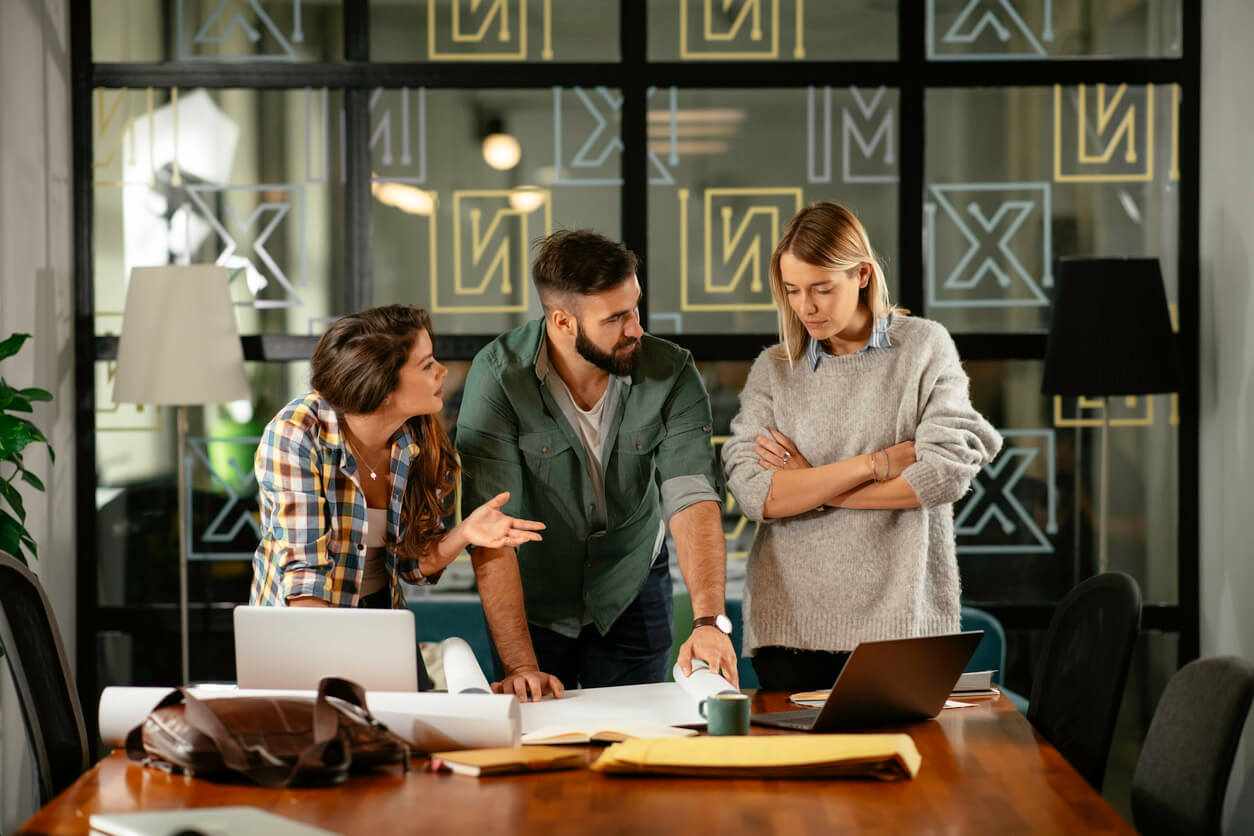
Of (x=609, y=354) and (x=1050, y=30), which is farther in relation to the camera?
(x=1050, y=30)

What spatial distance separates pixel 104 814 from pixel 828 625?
4.59 feet

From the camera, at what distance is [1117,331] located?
3596mm

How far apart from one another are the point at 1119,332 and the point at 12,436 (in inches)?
120

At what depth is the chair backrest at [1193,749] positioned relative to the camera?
1633mm

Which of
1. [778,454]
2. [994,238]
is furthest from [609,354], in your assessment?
[994,238]

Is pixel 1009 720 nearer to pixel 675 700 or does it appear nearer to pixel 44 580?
pixel 675 700

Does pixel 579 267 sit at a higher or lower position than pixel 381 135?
lower

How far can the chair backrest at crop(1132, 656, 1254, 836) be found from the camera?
163 centimetres

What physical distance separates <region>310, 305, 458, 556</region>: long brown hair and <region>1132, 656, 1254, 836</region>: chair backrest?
1.39 m

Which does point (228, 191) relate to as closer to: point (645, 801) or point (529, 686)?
point (529, 686)

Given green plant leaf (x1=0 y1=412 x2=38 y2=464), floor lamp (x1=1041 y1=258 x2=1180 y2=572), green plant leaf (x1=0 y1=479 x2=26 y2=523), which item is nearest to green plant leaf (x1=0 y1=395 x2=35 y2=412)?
green plant leaf (x1=0 y1=412 x2=38 y2=464)

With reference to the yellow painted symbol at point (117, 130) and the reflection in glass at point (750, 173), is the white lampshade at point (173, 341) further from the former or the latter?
the reflection in glass at point (750, 173)

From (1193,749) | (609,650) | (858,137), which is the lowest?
(609,650)

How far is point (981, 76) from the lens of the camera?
404 cm
